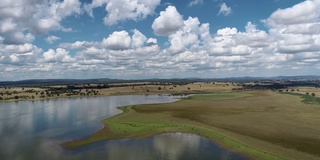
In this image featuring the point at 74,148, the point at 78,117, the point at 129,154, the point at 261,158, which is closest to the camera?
the point at 261,158

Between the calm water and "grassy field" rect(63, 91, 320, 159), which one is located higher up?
"grassy field" rect(63, 91, 320, 159)

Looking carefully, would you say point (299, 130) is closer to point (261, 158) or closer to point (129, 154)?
point (261, 158)

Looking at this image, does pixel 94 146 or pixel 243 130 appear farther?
pixel 243 130

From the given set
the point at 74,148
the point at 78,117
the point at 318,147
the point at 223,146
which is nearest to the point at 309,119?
the point at 318,147

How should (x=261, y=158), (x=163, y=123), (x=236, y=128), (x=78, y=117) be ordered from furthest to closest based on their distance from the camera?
(x=78, y=117), (x=163, y=123), (x=236, y=128), (x=261, y=158)

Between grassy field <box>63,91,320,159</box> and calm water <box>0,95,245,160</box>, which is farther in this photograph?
grassy field <box>63,91,320,159</box>

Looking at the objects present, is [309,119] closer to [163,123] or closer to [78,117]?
[163,123]

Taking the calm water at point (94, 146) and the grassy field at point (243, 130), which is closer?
the calm water at point (94, 146)

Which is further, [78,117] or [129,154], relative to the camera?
[78,117]

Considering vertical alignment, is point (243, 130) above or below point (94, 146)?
above

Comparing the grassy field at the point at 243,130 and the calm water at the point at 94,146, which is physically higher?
the grassy field at the point at 243,130
